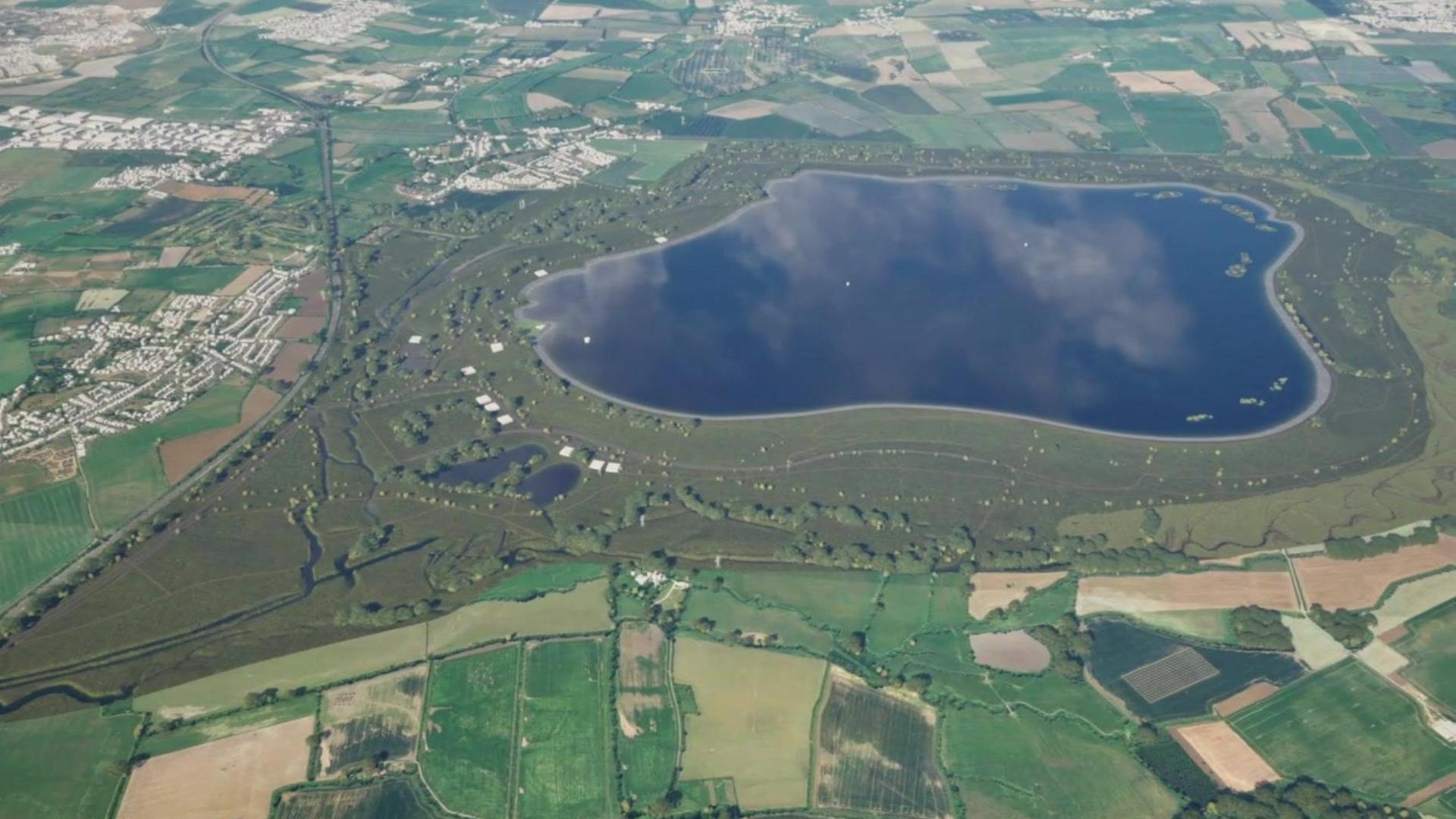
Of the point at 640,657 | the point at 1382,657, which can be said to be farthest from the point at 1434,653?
the point at 640,657

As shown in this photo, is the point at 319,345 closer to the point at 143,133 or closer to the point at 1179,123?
the point at 143,133

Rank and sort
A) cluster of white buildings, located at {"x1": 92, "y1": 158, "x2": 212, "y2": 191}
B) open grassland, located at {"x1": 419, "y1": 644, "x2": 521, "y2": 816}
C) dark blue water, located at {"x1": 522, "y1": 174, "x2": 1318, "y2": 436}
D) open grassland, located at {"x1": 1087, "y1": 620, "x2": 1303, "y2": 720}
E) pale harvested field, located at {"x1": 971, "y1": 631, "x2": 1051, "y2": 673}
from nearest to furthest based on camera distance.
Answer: open grassland, located at {"x1": 419, "y1": 644, "x2": 521, "y2": 816}, open grassland, located at {"x1": 1087, "y1": 620, "x2": 1303, "y2": 720}, pale harvested field, located at {"x1": 971, "y1": 631, "x2": 1051, "y2": 673}, dark blue water, located at {"x1": 522, "y1": 174, "x2": 1318, "y2": 436}, cluster of white buildings, located at {"x1": 92, "y1": 158, "x2": 212, "y2": 191}

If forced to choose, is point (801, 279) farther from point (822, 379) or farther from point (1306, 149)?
point (1306, 149)

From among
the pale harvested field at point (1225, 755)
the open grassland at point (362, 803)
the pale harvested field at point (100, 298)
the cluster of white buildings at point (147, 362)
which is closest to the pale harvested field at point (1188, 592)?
the pale harvested field at point (1225, 755)

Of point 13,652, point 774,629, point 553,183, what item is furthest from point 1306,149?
point 13,652

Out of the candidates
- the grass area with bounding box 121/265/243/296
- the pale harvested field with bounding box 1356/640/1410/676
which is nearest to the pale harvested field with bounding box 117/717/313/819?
the grass area with bounding box 121/265/243/296

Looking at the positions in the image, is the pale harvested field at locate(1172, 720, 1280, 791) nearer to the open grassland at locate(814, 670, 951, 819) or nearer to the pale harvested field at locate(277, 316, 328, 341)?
the open grassland at locate(814, 670, 951, 819)

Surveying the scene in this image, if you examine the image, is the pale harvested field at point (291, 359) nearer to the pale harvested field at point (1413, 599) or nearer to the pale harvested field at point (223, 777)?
the pale harvested field at point (223, 777)
